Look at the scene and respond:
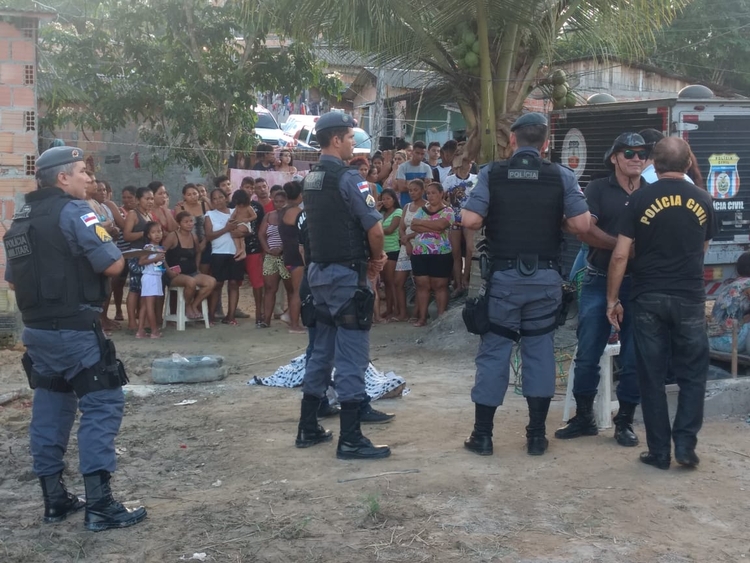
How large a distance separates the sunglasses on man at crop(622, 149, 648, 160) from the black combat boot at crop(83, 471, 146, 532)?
3572 mm

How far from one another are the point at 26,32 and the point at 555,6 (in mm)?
5526

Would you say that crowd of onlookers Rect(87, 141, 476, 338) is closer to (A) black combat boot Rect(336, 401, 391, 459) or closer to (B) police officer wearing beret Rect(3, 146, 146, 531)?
(A) black combat boot Rect(336, 401, 391, 459)

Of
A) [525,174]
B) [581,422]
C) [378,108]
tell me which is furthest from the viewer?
[378,108]

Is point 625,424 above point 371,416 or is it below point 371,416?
above

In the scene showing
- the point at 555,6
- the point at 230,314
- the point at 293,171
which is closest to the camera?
the point at 555,6

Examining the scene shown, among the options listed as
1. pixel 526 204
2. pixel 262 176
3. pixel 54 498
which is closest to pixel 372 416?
pixel 526 204

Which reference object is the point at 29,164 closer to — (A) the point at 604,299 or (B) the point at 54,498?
(B) the point at 54,498

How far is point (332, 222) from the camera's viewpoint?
5.54m

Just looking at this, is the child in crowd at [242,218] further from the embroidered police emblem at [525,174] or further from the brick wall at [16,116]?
the embroidered police emblem at [525,174]

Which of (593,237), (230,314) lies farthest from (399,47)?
(593,237)

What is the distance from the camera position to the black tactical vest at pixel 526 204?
17.6ft

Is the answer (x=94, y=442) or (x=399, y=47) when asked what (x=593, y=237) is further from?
(x=399, y=47)

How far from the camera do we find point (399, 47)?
9.66 m

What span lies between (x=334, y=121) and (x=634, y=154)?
1.88 meters
